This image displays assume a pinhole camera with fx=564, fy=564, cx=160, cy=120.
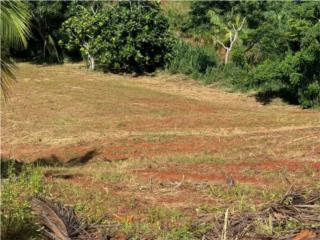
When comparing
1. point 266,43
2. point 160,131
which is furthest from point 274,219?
point 266,43

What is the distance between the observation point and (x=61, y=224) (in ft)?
16.1

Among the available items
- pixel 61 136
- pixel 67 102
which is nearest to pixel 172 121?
pixel 61 136

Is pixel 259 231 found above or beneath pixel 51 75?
above

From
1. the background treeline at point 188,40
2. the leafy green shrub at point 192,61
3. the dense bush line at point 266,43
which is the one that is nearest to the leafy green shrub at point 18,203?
the dense bush line at point 266,43

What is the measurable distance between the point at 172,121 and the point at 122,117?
5.47 feet

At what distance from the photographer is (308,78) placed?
17.9m

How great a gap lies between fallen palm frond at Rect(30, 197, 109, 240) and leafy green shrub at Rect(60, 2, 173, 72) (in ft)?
62.2

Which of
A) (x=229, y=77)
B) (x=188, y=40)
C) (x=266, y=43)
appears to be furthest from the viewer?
(x=188, y=40)

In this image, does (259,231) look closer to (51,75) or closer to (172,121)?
(172,121)

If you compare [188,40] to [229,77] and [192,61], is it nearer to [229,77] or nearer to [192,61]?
[192,61]

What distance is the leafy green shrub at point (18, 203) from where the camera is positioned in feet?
16.2

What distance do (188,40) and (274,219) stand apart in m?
23.0

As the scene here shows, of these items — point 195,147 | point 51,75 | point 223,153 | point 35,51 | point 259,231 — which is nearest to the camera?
point 259,231

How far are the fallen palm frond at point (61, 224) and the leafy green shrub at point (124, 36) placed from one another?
62.2 ft
